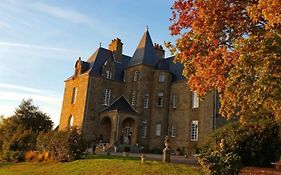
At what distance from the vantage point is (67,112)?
42094mm

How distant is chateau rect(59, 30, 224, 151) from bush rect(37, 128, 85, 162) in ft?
35.8

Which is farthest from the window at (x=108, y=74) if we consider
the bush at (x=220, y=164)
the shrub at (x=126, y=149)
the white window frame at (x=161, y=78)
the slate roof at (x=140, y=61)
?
the bush at (x=220, y=164)

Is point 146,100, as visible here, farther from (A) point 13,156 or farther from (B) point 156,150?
(A) point 13,156

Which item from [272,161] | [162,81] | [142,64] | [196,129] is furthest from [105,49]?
[272,161]

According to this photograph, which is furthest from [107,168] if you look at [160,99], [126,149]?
[160,99]

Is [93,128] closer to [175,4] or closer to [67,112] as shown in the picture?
[67,112]

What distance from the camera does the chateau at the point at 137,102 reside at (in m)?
35.8

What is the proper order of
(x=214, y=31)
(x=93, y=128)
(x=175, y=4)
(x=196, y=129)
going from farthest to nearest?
(x=93, y=128), (x=196, y=129), (x=175, y=4), (x=214, y=31)

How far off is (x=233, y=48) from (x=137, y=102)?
26250 millimetres

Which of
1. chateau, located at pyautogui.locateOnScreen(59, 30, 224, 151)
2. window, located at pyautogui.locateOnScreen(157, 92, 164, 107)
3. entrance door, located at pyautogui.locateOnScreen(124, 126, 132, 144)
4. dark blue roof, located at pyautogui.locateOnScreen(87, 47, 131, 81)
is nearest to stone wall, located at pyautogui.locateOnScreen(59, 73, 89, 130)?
chateau, located at pyautogui.locateOnScreen(59, 30, 224, 151)

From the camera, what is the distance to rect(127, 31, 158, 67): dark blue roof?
1569 inches

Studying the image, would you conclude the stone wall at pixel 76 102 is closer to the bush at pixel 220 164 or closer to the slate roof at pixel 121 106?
the slate roof at pixel 121 106

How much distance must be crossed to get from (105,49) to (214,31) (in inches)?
1227

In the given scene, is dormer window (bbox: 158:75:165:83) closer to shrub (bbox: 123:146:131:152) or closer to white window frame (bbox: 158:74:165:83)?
white window frame (bbox: 158:74:165:83)
